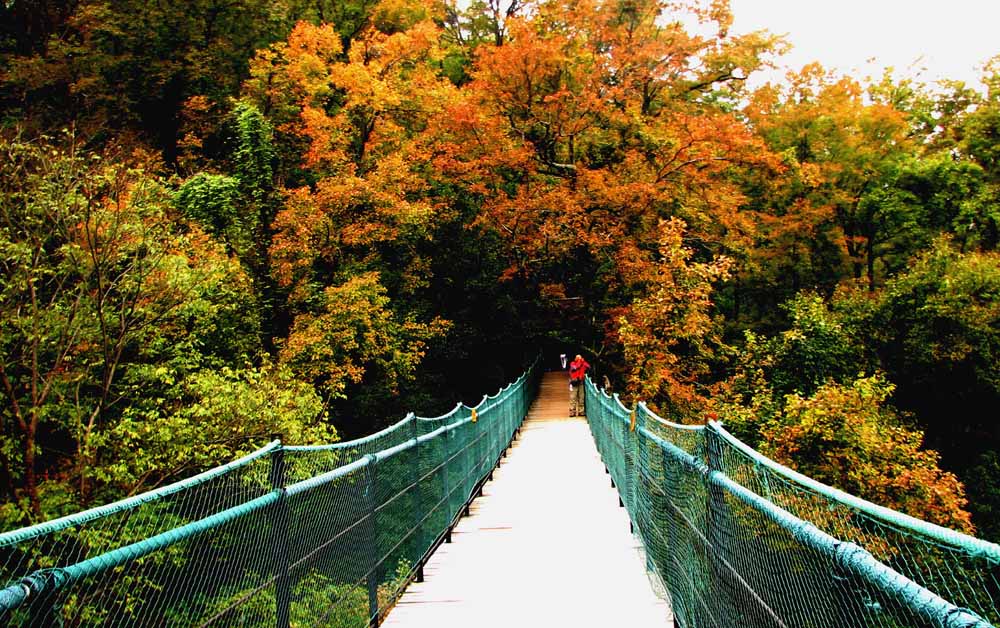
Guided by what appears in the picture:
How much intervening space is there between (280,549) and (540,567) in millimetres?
4062

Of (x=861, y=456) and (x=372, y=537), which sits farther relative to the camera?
(x=861, y=456)

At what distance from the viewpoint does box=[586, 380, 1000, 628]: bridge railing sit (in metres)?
1.98

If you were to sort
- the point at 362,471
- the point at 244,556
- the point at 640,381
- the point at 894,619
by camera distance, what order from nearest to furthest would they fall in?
the point at 894,619 < the point at 244,556 < the point at 362,471 < the point at 640,381

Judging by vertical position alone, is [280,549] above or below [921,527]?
below

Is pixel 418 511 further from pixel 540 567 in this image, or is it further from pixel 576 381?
pixel 576 381

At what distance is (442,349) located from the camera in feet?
102

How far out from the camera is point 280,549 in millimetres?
3869

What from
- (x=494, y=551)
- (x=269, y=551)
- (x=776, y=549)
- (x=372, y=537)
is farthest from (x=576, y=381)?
(x=776, y=549)

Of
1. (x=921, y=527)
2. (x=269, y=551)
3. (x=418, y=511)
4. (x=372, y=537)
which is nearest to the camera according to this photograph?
(x=921, y=527)

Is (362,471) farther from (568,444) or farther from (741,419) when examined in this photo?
(741,419)

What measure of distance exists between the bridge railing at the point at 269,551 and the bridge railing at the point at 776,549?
2365 millimetres

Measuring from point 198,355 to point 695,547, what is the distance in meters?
14.8

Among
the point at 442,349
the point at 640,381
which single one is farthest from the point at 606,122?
the point at 640,381

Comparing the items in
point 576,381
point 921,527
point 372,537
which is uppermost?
point 921,527
